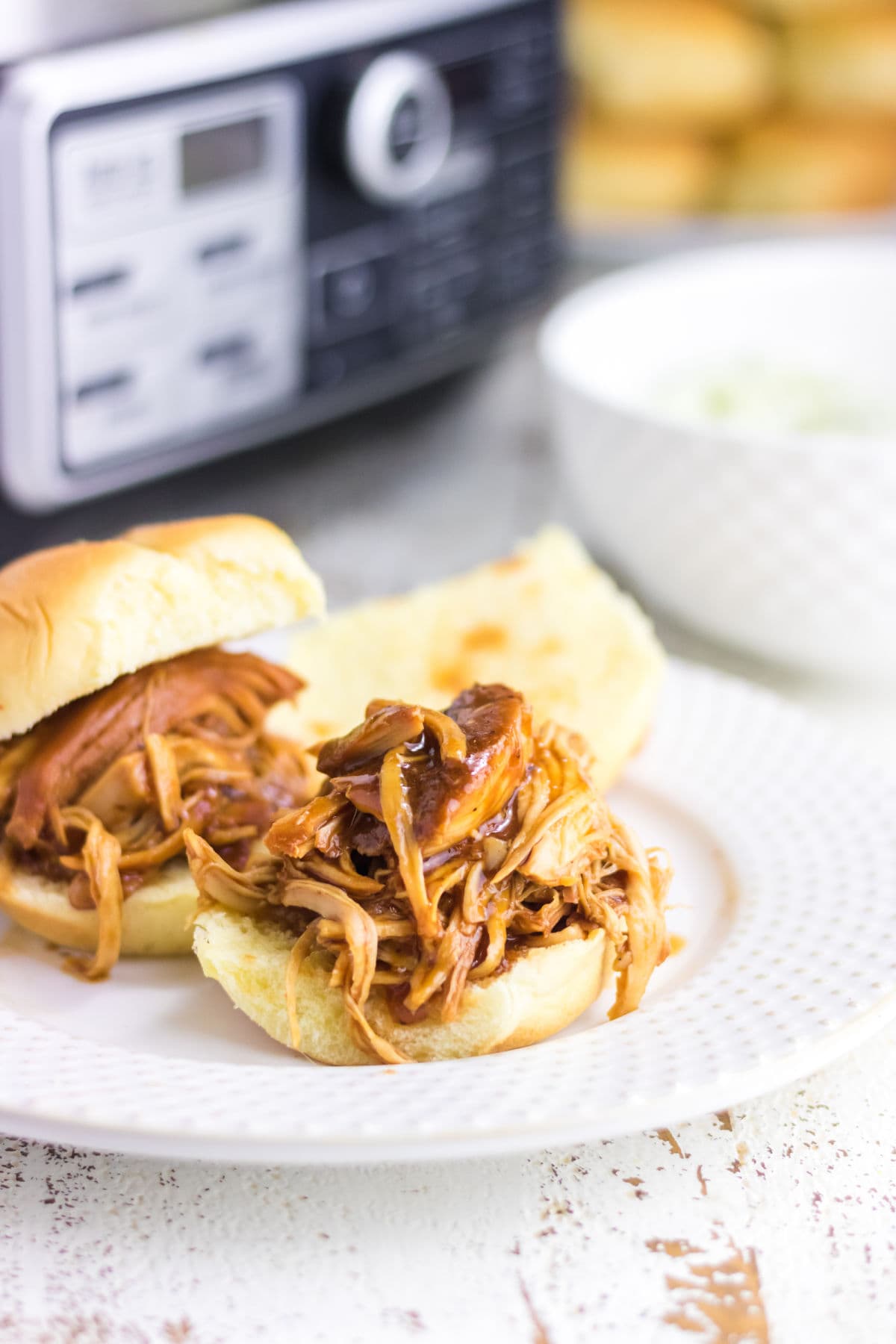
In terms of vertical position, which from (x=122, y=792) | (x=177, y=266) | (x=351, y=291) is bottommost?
(x=122, y=792)

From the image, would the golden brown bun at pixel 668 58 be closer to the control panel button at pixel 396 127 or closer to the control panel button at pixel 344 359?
the control panel button at pixel 396 127

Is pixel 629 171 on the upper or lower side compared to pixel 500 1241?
upper

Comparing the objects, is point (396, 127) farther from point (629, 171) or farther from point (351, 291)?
point (629, 171)

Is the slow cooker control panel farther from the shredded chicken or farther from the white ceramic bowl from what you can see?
the shredded chicken

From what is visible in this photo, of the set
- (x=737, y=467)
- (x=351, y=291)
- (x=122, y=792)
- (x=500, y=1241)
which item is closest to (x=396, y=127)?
(x=351, y=291)

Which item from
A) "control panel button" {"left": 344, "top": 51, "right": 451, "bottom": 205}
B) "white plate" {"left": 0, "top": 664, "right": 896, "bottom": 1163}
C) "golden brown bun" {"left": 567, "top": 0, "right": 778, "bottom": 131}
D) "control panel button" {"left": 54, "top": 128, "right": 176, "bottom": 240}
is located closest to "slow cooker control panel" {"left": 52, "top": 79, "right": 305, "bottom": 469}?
"control panel button" {"left": 54, "top": 128, "right": 176, "bottom": 240}

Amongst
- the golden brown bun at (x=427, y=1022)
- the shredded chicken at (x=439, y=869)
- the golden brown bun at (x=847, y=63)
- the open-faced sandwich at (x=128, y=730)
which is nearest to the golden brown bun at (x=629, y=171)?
the golden brown bun at (x=847, y=63)
